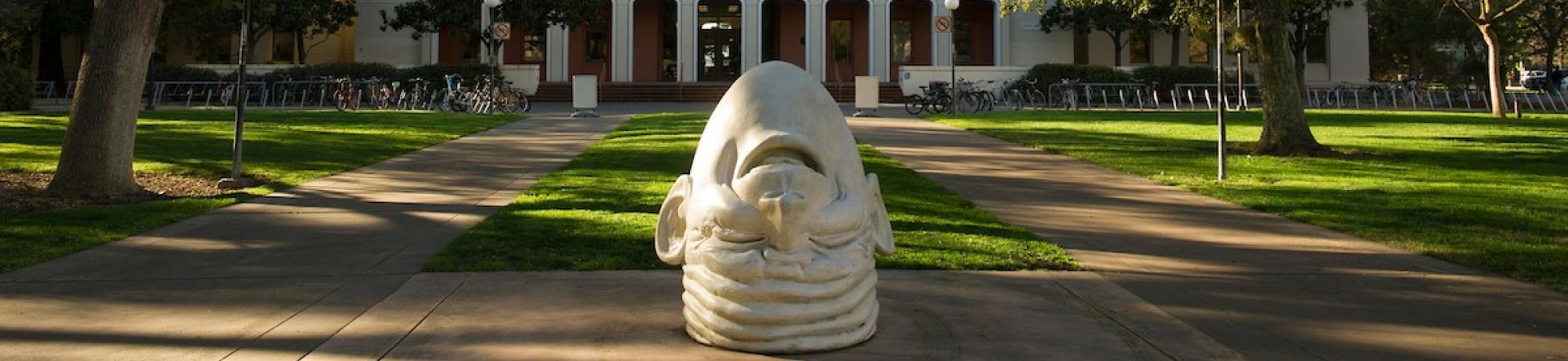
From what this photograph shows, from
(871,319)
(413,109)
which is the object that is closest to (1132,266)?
(871,319)

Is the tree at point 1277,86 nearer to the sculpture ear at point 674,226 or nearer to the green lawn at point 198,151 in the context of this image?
the green lawn at point 198,151

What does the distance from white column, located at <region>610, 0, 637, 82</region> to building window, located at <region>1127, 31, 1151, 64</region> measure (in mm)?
18711

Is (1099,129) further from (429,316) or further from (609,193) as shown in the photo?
(429,316)

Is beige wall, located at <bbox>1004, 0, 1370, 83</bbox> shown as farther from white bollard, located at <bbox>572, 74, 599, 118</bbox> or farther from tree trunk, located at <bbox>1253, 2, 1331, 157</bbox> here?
tree trunk, located at <bbox>1253, 2, 1331, 157</bbox>

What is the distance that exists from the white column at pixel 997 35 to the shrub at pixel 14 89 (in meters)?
29.3

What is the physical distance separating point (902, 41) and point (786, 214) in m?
44.0

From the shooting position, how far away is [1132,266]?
8570 mm

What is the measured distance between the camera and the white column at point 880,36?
45719mm

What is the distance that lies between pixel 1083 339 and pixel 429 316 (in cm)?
323

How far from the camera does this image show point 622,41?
45.4m

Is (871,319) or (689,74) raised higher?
(689,74)

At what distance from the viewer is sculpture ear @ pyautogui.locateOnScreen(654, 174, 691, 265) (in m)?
6.15

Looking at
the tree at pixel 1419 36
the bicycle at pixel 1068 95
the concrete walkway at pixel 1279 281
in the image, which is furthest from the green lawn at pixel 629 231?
the tree at pixel 1419 36

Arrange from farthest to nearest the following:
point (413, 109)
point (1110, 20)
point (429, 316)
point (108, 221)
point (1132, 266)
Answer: point (1110, 20)
point (413, 109)
point (108, 221)
point (1132, 266)
point (429, 316)
